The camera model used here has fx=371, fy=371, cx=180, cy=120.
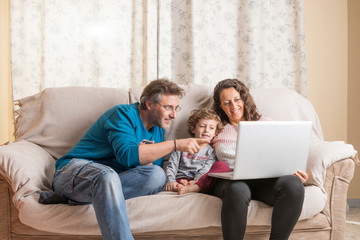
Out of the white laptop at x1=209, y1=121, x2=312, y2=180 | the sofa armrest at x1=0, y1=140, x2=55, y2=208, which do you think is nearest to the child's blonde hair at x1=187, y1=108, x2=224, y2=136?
the white laptop at x1=209, y1=121, x2=312, y2=180

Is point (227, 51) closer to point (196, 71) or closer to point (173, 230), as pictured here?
point (196, 71)

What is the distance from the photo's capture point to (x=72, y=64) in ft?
10.3

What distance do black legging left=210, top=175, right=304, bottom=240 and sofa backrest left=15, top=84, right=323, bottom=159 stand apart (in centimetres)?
69

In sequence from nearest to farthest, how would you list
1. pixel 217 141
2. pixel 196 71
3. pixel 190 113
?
pixel 217 141 → pixel 190 113 → pixel 196 71

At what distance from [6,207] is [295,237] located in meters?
1.27

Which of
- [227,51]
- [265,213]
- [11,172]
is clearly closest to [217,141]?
[265,213]

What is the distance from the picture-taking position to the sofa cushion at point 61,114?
6.70 feet

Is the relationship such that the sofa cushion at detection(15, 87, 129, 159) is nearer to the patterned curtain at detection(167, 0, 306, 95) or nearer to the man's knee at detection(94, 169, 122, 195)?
the man's knee at detection(94, 169, 122, 195)

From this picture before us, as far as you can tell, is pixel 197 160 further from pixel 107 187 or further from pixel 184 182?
pixel 107 187

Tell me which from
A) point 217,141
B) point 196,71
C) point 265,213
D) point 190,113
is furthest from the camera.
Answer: point 196,71

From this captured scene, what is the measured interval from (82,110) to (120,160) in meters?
0.64

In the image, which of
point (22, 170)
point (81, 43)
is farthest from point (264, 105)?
point (81, 43)

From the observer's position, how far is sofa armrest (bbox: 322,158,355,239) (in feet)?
5.51

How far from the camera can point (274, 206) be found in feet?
5.04
